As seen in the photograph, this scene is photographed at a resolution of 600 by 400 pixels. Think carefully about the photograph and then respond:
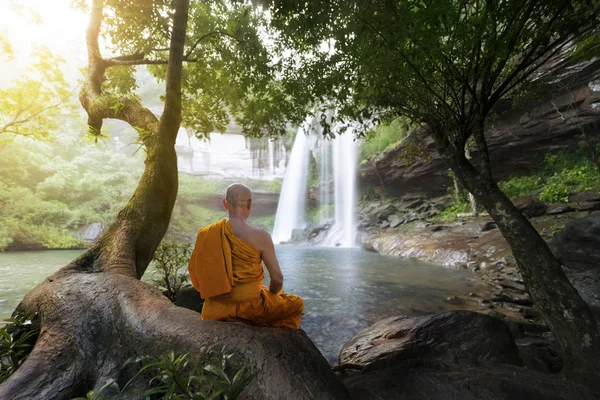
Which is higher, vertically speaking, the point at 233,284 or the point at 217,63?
the point at 217,63

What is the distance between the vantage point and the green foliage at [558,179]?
12430 mm

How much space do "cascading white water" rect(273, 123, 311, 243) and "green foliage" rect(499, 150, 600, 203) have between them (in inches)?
765

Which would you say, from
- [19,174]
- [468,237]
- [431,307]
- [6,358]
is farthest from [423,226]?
[19,174]

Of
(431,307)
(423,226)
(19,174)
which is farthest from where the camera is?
(19,174)

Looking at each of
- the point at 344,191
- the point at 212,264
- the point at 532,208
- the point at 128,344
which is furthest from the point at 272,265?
the point at 344,191

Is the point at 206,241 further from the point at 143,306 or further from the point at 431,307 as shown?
the point at 431,307

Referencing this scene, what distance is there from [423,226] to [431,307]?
34.9ft

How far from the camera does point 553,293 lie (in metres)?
2.80

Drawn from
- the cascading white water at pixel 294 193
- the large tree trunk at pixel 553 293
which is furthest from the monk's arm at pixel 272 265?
the cascading white water at pixel 294 193

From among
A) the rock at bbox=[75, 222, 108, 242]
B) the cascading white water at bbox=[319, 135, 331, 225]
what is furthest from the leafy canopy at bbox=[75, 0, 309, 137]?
the cascading white water at bbox=[319, 135, 331, 225]

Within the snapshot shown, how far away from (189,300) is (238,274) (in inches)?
132

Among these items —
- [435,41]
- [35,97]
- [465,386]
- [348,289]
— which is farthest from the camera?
[35,97]

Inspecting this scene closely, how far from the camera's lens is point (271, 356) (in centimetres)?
189

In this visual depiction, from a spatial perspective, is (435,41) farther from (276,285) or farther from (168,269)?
(168,269)
